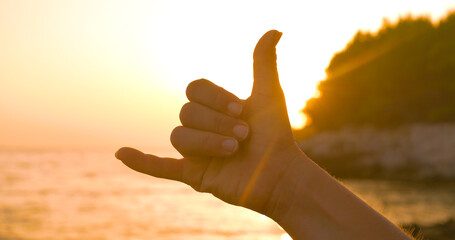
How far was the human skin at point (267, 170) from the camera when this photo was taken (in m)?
1.87

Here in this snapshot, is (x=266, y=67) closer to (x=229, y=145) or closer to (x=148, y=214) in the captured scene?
(x=229, y=145)

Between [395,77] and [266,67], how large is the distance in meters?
49.9

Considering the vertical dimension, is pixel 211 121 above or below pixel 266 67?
below

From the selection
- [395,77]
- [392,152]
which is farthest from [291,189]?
[395,77]

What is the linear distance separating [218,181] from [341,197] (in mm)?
541

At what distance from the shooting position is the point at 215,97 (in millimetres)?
1831

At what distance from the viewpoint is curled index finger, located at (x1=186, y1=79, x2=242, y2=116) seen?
183 centimetres

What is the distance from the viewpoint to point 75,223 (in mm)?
16500

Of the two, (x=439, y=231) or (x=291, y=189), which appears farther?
(x=439, y=231)

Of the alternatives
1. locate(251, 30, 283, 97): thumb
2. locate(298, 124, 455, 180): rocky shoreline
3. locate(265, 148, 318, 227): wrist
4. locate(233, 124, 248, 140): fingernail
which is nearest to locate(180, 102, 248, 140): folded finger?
locate(233, 124, 248, 140): fingernail

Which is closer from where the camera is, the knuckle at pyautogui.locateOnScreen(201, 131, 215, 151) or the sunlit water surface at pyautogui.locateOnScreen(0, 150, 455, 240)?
the knuckle at pyautogui.locateOnScreen(201, 131, 215, 151)

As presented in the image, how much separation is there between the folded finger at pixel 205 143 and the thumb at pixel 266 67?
0.87 feet

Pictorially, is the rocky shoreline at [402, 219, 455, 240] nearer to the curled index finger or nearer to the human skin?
the human skin

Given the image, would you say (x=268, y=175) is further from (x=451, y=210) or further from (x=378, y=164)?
(x=378, y=164)
